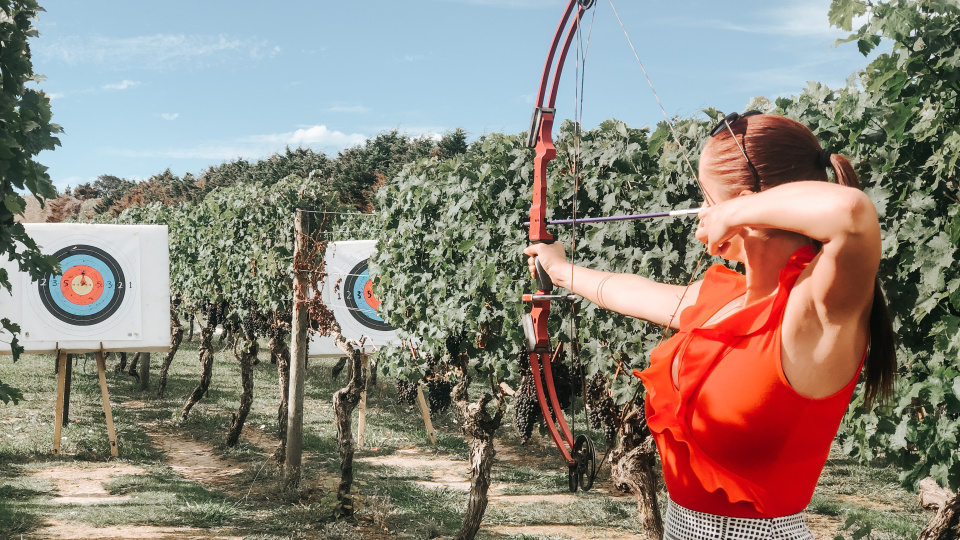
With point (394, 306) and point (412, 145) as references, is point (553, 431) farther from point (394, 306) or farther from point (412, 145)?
point (412, 145)

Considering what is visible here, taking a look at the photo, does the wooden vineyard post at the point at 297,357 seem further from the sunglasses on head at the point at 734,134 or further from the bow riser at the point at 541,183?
the sunglasses on head at the point at 734,134

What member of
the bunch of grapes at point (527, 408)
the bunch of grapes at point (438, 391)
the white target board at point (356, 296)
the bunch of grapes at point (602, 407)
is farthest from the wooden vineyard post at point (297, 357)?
the bunch of grapes at point (602, 407)

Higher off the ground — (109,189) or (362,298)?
(109,189)

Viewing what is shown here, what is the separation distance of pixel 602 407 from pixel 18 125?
3.10 metres

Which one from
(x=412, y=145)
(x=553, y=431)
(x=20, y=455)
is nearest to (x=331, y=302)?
(x=20, y=455)

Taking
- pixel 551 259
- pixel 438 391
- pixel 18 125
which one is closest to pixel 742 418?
pixel 551 259

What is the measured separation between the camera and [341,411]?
255 inches

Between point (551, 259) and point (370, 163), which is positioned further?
point (370, 163)

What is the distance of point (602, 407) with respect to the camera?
4.16 metres

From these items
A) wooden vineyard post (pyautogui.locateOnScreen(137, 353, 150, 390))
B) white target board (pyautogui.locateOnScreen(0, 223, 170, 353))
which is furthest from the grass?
white target board (pyautogui.locateOnScreen(0, 223, 170, 353))

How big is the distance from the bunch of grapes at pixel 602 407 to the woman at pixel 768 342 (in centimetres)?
263

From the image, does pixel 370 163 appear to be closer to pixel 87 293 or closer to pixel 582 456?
pixel 87 293

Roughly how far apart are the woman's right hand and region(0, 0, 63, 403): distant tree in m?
2.27

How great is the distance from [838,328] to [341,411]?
5.71 meters
